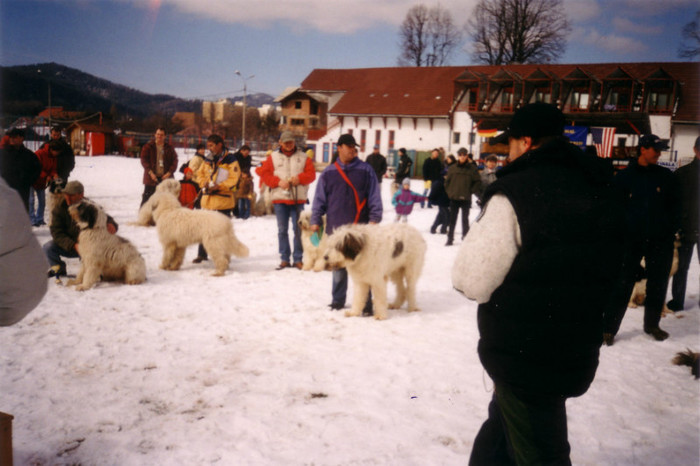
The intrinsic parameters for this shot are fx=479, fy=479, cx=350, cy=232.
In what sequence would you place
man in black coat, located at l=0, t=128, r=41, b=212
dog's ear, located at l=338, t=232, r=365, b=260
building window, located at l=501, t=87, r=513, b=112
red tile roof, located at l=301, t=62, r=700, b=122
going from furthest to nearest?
building window, located at l=501, t=87, r=513, b=112 < red tile roof, located at l=301, t=62, r=700, b=122 < man in black coat, located at l=0, t=128, r=41, b=212 < dog's ear, located at l=338, t=232, r=365, b=260

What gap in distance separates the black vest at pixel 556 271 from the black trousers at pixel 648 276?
3036 millimetres

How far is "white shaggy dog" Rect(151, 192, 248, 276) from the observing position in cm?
693

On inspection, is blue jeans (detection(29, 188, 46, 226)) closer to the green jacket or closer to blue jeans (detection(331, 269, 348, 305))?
blue jeans (detection(331, 269, 348, 305))

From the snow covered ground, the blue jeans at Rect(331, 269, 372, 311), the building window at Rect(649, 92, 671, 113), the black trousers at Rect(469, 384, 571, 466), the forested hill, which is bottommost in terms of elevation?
the snow covered ground

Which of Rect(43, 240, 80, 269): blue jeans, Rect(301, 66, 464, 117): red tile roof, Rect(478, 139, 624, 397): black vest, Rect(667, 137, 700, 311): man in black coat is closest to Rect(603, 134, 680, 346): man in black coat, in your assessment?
Rect(667, 137, 700, 311): man in black coat

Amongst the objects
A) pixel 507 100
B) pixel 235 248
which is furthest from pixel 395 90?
pixel 235 248

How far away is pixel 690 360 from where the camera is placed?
4359 mm

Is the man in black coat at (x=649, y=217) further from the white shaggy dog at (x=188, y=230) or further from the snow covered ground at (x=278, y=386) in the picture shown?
the white shaggy dog at (x=188, y=230)

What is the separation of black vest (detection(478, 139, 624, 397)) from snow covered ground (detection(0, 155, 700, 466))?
129cm

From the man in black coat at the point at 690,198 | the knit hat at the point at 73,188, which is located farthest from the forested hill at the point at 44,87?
the man in black coat at the point at 690,198

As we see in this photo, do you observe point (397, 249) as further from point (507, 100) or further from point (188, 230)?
point (507, 100)

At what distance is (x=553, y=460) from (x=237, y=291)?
495cm

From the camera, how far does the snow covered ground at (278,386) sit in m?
2.89

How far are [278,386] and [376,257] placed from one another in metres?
2.02
